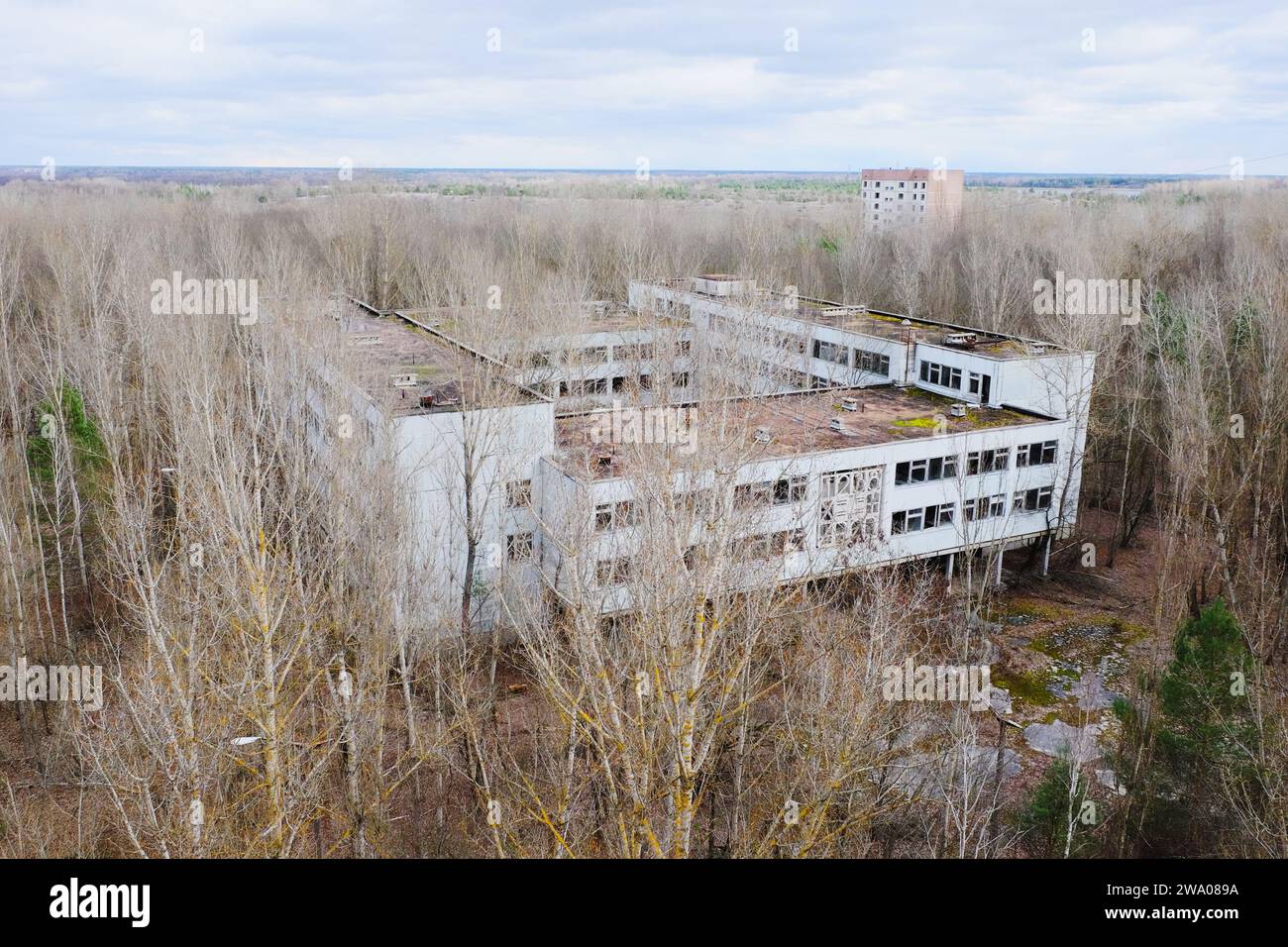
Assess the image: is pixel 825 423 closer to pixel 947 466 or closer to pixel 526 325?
pixel 947 466

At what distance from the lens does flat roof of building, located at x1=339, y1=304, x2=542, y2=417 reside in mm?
24047

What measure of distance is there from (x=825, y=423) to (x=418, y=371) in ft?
41.3

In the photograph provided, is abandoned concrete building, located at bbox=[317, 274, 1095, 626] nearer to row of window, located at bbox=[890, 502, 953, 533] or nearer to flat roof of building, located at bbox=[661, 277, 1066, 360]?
row of window, located at bbox=[890, 502, 953, 533]

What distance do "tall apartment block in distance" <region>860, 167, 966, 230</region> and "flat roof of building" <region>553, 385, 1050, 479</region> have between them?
284 ft

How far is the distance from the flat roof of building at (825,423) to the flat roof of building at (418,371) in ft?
7.98

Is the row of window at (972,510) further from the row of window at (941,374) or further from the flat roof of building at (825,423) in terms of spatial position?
the row of window at (941,374)

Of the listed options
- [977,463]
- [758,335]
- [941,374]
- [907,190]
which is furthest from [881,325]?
[907,190]

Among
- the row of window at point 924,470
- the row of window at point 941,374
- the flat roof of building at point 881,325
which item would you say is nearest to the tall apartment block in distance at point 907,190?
the flat roof of building at point 881,325

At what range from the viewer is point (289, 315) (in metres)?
27.7

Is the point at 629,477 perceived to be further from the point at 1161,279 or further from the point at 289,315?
the point at 1161,279

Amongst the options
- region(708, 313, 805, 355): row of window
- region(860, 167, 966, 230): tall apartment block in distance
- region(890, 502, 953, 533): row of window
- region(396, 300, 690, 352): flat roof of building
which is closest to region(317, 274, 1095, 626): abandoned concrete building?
region(890, 502, 953, 533): row of window

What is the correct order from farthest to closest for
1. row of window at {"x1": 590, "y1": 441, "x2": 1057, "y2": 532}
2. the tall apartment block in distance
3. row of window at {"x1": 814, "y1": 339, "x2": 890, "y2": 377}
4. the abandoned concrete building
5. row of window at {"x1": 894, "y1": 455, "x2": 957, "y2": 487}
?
the tall apartment block in distance, row of window at {"x1": 814, "y1": 339, "x2": 890, "y2": 377}, row of window at {"x1": 894, "y1": 455, "x2": 957, "y2": 487}, row of window at {"x1": 590, "y1": 441, "x2": 1057, "y2": 532}, the abandoned concrete building

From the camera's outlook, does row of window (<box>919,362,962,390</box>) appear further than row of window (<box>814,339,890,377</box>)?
No

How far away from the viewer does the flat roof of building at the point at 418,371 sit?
24.0 m
